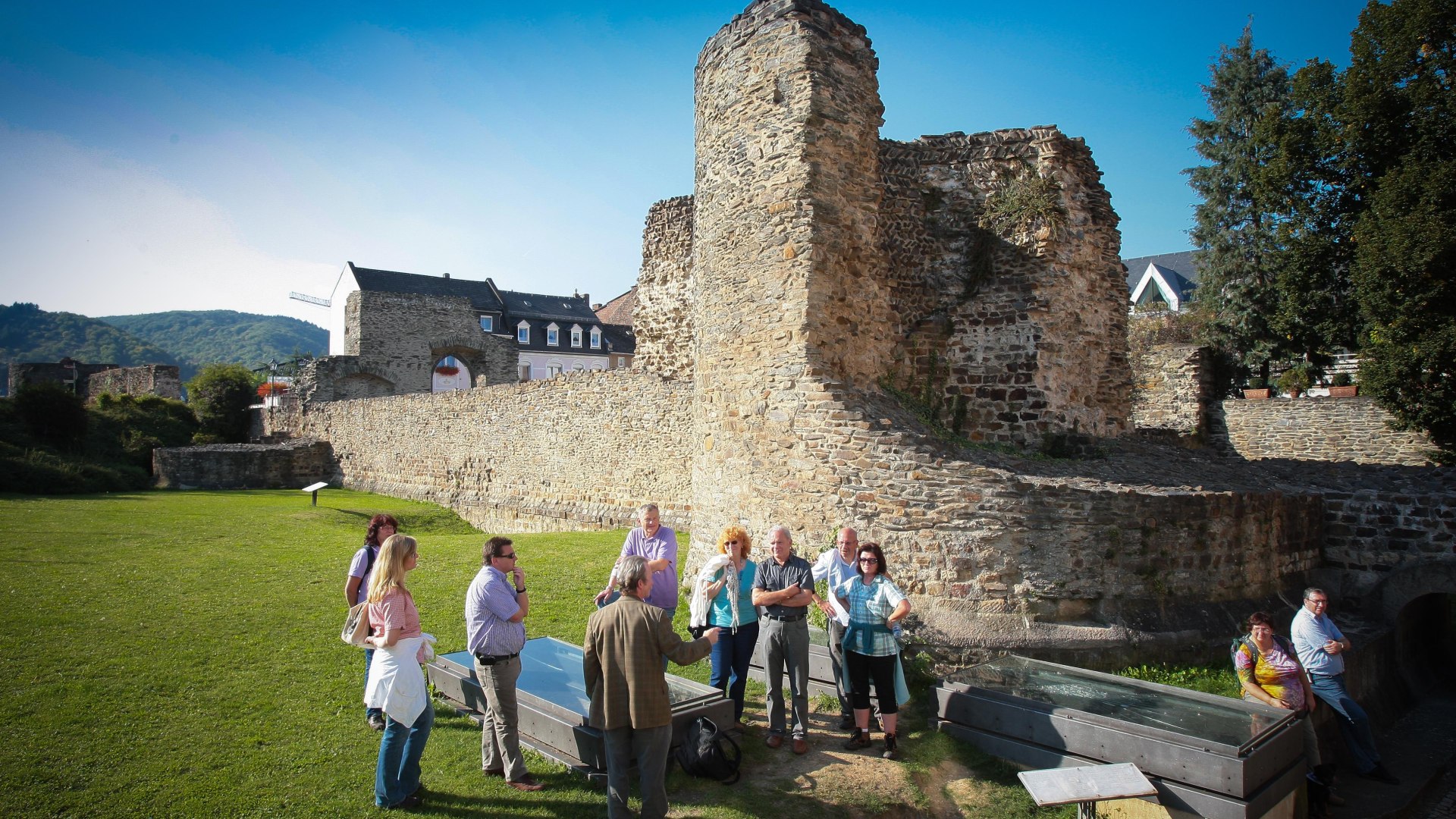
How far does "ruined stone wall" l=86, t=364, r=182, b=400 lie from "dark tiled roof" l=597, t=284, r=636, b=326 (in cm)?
2537

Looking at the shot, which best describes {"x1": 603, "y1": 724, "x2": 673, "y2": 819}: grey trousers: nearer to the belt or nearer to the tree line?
the belt

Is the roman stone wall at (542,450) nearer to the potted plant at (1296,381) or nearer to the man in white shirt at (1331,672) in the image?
the man in white shirt at (1331,672)

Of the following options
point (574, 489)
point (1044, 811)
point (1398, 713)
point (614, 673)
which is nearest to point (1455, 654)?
point (1398, 713)

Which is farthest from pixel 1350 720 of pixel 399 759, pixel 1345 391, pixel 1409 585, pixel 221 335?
pixel 221 335

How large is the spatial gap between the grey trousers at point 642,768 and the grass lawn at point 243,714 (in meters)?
0.42

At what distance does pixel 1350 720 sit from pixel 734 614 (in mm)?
5959

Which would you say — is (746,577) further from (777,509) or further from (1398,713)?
(1398,713)

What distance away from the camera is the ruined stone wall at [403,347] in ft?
120

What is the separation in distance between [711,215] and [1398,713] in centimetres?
1048

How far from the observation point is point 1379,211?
15094mm

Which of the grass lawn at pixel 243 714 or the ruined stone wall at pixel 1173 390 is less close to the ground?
the ruined stone wall at pixel 1173 390

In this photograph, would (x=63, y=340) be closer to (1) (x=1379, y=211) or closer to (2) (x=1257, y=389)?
(2) (x=1257, y=389)

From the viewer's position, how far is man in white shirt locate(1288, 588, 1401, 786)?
287 inches

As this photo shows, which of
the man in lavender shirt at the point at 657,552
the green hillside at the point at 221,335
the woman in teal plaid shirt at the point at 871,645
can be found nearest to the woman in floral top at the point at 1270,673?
the woman in teal plaid shirt at the point at 871,645
